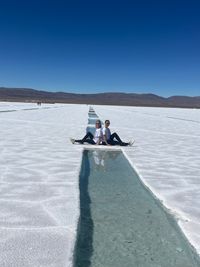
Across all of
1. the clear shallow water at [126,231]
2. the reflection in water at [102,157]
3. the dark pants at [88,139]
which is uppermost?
the clear shallow water at [126,231]

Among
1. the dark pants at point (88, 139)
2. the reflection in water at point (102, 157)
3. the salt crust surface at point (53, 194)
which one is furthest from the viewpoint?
the dark pants at point (88, 139)

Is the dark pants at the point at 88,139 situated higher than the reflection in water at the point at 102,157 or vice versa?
the dark pants at the point at 88,139

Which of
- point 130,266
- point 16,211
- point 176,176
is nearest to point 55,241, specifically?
point 130,266

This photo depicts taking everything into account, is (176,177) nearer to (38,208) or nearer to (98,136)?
(38,208)

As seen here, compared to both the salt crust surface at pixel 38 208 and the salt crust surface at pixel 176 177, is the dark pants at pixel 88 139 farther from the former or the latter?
the salt crust surface at pixel 38 208

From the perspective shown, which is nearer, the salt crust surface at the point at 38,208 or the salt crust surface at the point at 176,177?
the salt crust surface at the point at 38,208

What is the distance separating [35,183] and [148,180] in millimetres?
1783

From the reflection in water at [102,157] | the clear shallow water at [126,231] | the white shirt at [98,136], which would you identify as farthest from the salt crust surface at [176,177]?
the white shirt at [98,136]

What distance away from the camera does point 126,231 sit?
13.5 feet

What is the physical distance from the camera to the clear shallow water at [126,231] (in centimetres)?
346

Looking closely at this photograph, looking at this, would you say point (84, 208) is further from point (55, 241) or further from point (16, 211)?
point (55, 241)

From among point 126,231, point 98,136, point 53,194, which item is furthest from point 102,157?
point 126,231

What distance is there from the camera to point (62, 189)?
5.43m

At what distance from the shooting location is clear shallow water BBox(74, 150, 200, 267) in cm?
346
